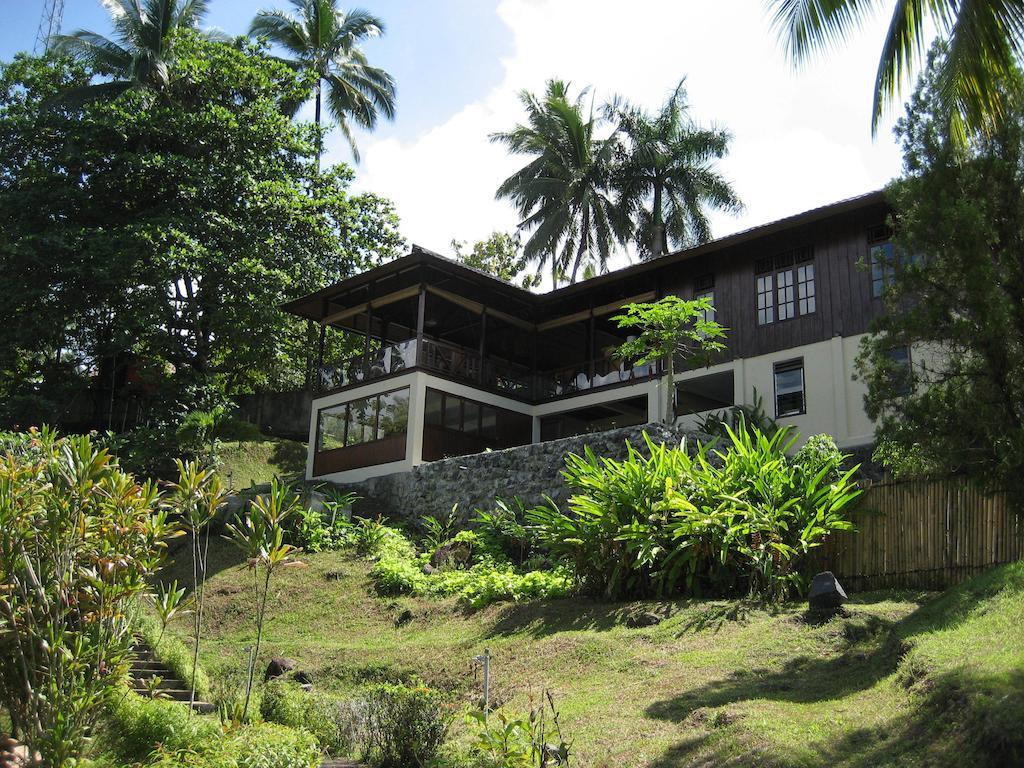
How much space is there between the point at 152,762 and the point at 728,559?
6.93m

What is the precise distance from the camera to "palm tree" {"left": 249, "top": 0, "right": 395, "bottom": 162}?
36250mm

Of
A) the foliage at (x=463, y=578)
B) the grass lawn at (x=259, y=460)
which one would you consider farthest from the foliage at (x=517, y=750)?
the grass lawn at (x=259, y=460)

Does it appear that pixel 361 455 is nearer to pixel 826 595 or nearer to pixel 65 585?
pixel 65 585

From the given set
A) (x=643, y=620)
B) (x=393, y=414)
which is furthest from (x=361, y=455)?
(x=643, y=620)

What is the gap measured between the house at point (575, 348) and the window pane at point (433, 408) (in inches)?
1.5

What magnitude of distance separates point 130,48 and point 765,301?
21102mm

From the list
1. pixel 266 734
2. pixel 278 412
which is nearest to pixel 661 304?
pixel 266 734

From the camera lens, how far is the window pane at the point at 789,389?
20547 millimetres

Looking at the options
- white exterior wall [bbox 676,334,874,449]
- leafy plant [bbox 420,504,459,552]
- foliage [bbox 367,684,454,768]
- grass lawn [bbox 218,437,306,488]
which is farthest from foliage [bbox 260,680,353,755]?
grass lawn [bbox 218,437,306,488]

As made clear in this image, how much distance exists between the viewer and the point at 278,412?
34.2 m

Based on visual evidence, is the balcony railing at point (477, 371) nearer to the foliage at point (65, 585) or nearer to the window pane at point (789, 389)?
the window pane at point (789, 389)

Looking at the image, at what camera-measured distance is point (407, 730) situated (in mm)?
8422

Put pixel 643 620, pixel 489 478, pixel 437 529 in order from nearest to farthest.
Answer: pixel 643 620
pixel 437 529
pixel 489 478

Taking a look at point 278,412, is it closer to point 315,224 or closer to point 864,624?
point 315,224
